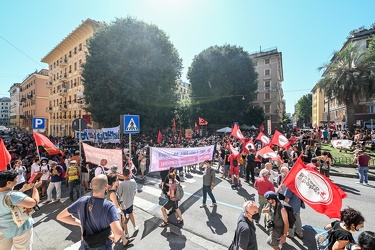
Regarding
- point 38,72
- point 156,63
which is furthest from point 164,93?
point 38,72

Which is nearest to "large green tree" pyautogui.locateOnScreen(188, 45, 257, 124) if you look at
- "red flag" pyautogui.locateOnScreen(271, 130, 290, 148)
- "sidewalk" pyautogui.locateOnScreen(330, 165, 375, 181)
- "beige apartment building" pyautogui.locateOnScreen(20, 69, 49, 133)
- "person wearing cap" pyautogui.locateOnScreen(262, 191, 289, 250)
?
"sidewalk" pyautogui.locateOnScreen(330, 165, 375, 181)

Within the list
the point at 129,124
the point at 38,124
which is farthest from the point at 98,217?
the point at 38,124

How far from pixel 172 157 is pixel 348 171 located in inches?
417

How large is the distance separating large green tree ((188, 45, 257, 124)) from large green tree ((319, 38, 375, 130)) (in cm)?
1490

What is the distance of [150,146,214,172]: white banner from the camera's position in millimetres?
6681

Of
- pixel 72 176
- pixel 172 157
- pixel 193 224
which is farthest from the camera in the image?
pixel 172 157

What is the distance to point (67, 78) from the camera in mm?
38688

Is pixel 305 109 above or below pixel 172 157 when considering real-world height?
above

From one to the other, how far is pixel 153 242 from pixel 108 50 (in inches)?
901

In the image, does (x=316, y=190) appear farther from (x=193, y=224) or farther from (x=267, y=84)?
(x=267, y=84)

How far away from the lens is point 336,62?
20.8m

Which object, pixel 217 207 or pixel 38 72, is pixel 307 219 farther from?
pixel 38 72

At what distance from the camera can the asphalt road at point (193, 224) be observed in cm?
448

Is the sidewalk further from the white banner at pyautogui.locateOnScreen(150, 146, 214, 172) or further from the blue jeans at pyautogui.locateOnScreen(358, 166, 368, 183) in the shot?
the white banner at pyautogui.locateOnScreen(150, 146, 214, 172)
